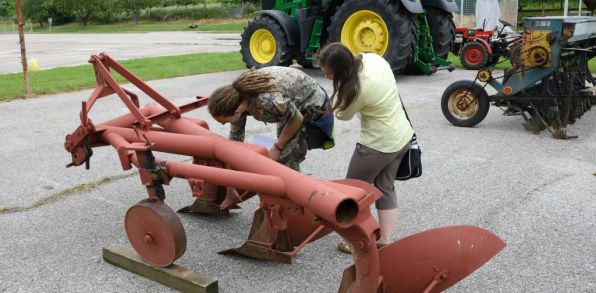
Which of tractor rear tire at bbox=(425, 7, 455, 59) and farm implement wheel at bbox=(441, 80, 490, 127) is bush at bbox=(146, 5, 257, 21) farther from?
farm implement wheel at bbox=(441, 80, 490, 127)

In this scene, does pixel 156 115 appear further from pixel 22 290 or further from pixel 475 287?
pixel 475 287

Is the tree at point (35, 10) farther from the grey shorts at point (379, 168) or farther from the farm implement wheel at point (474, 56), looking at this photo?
the grey shorts at point (379, 168)

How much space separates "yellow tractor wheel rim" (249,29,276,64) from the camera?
38.9 ft

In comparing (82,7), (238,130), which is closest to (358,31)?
(238,130)

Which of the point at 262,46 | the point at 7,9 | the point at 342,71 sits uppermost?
the point at 7,9

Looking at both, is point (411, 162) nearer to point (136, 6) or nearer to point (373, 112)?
point (373, 112)

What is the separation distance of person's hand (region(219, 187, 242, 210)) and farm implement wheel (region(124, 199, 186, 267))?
77 centimetres

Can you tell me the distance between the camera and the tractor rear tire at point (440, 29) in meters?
11.6

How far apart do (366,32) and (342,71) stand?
7.79 metres

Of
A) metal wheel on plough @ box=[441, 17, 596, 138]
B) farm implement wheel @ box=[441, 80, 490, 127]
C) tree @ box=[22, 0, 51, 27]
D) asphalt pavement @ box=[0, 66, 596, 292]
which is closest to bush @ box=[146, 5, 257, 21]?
tree @ box=[22, 0, 51, 27]

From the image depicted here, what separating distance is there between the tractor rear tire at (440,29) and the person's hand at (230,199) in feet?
27.1

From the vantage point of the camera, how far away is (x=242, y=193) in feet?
13.8

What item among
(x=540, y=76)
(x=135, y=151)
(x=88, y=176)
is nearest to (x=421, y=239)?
(x=135, y=151)

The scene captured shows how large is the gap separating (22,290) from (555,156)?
16.4 ft
